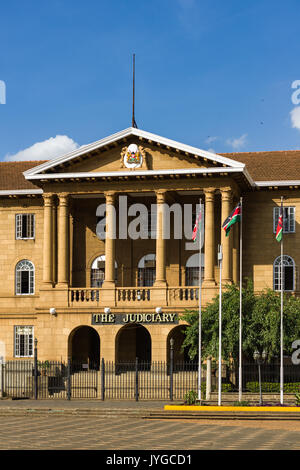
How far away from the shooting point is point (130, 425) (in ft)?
120

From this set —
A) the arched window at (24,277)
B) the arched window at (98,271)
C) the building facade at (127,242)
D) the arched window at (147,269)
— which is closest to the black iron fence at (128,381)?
the building facade at (127,242)

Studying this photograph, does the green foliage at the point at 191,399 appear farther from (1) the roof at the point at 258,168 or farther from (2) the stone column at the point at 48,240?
(1) the roof at the point at 258,168

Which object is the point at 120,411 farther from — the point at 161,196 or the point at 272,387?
the point at 161,196

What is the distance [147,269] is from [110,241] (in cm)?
450

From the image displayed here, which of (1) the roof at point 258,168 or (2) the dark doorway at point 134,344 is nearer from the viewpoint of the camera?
(1) the roof at point 258,168

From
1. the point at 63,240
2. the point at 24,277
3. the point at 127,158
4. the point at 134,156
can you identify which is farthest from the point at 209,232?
the point at 24,277

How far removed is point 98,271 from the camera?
61062mm

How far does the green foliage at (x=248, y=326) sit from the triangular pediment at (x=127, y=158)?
910 cm

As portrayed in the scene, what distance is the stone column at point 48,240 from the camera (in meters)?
57.8

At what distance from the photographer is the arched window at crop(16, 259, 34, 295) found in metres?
61.4

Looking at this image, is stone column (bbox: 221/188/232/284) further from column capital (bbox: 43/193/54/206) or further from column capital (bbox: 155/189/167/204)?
column capital (bbox: 43/193/54/206)

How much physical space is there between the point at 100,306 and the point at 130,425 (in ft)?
66.0
